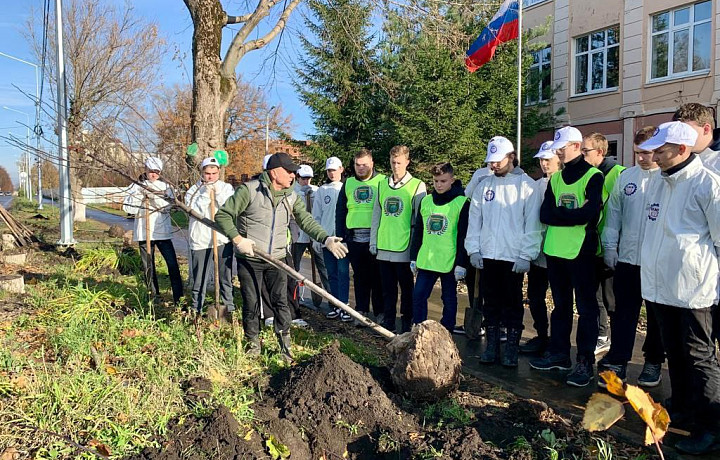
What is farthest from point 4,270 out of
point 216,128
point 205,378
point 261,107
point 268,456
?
point 261,107

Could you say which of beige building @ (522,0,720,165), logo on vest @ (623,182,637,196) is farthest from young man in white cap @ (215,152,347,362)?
beige building @ (522,0,720,165)

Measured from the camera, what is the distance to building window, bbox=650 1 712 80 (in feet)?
47.8

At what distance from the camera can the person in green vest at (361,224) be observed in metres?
6.19

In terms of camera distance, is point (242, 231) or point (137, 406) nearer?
point (137, 406)

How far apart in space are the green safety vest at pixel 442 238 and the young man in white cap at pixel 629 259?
1.32 meters

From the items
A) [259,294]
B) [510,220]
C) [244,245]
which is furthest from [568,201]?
[259,294]

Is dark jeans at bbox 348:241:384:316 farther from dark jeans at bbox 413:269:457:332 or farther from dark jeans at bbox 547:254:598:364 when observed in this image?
dark jeans at bbox 547:254:598:364

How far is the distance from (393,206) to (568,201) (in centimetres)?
186

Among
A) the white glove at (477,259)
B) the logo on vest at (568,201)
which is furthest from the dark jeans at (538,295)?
the logo on vest at (568,201)

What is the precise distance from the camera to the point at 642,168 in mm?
4473

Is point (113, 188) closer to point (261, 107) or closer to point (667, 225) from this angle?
point (667, 225)

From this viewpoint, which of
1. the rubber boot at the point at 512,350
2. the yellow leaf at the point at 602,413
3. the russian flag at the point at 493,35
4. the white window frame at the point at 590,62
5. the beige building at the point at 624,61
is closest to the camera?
the yellow leaf at the point at 602,413

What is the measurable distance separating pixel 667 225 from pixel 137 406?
3504 millimetres

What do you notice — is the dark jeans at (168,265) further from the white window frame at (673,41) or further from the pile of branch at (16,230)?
the white window frame at (673,41)
